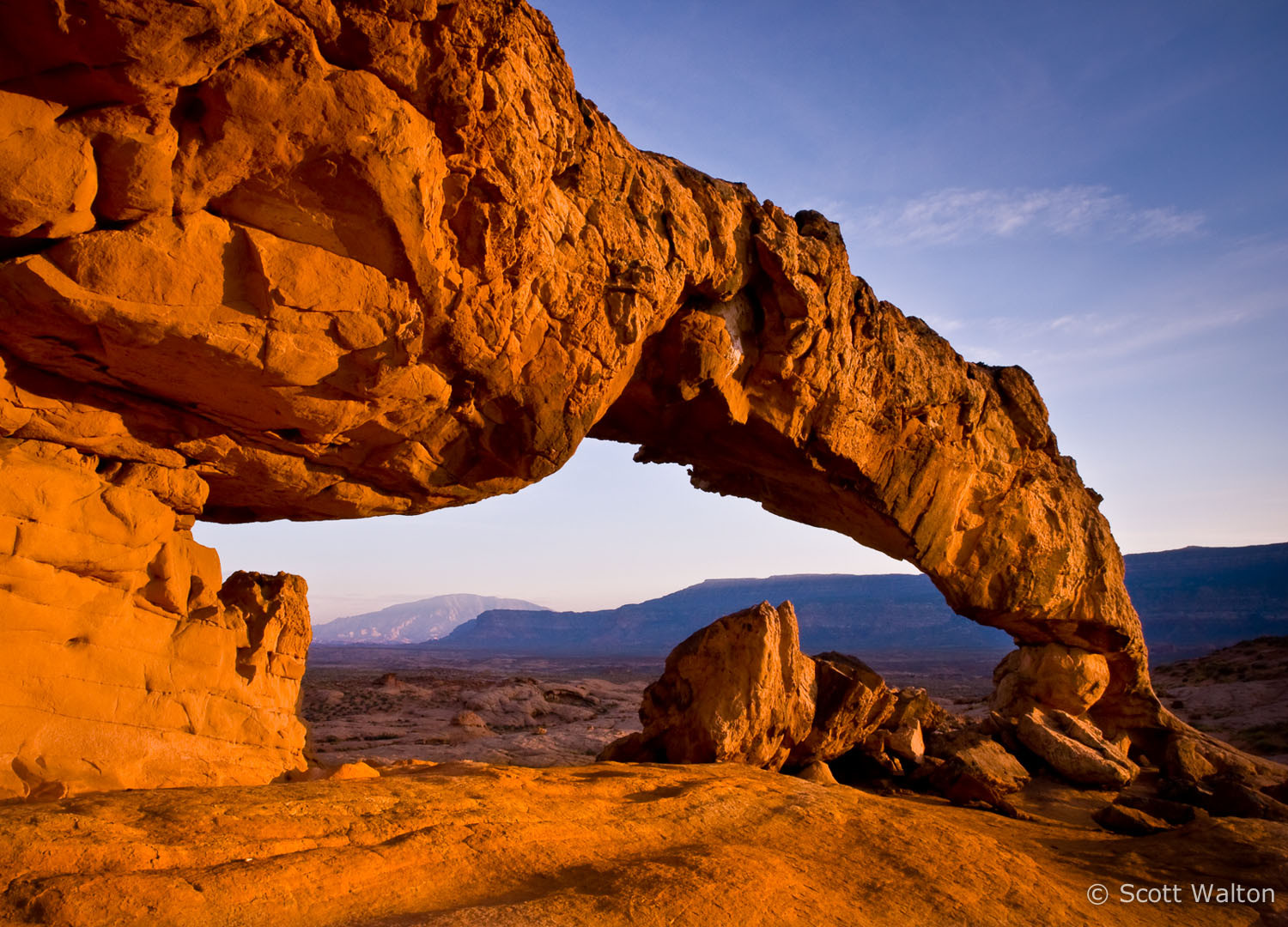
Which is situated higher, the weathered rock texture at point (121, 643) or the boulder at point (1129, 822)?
the weathered rock texture at point (121, 643)

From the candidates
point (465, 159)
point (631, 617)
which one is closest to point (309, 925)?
point (465, 159)

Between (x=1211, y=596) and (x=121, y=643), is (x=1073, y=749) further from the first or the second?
(x=1211, y=596)

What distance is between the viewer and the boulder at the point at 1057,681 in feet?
47.9

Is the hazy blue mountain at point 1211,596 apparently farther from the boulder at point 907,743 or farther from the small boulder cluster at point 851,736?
the boulder at point 907,743

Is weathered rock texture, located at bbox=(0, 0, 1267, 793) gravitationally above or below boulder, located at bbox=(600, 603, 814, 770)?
above

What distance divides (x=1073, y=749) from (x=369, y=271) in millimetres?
12308

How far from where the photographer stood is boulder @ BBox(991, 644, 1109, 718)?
1459 cm

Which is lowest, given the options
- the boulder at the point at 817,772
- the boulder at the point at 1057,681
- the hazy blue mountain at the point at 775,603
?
the hazy blue mountain at the point at 775,603

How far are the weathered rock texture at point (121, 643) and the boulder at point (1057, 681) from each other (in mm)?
12904

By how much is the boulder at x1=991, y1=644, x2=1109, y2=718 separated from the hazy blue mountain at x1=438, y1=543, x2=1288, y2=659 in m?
67.5

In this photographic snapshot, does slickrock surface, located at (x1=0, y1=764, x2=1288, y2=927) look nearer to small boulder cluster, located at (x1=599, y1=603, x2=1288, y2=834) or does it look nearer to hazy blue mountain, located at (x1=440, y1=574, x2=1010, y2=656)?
small boulder cluster, located at (x1=599, y1=603, x2=1288, y2=834)

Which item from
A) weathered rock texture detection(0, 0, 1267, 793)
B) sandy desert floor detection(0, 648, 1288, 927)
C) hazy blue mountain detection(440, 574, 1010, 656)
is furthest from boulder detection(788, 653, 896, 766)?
hazy blue mountain detection(440, 574, 1010, 656)

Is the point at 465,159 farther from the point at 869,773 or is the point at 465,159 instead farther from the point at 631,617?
the point at 631,617

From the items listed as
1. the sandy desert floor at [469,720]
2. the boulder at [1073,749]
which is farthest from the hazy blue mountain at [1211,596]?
the boulder at [1073,749]
